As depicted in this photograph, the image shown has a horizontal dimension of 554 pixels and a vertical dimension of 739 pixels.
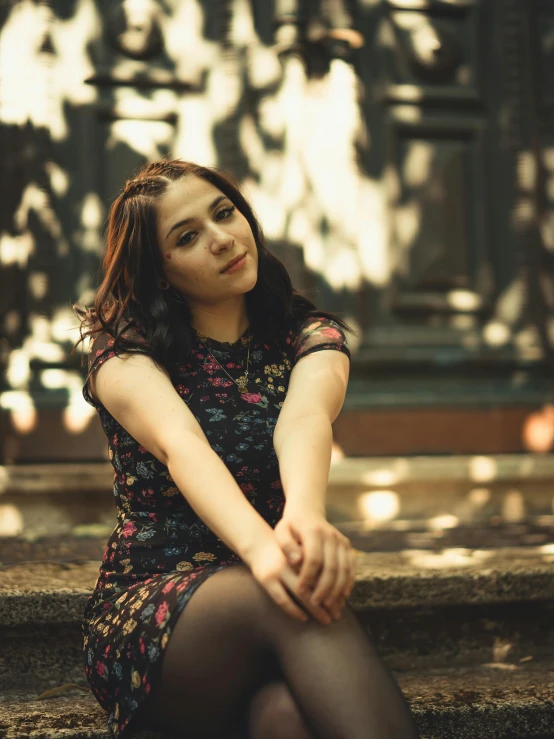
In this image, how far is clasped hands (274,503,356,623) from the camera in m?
1.54

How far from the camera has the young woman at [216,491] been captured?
1572 mm

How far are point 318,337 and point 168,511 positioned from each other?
0.59m

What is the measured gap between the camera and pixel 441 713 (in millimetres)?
1924

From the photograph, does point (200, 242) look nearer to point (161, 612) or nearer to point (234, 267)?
point (234, 267)

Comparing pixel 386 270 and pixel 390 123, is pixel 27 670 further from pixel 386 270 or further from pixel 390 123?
pixel 390 123

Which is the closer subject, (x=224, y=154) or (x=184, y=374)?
(x=184, y=374)

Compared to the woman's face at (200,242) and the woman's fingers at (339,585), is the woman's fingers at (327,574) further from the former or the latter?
the woman's face at (200,242)

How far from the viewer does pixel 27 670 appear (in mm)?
2193

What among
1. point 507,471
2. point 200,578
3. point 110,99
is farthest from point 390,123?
point 200,578

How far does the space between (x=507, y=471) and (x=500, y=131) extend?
1.88 meters

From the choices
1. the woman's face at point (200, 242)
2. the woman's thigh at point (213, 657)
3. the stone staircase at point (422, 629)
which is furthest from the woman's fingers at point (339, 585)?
the woman's face at point (200, 242)

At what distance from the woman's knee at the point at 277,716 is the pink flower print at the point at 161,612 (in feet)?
0.82

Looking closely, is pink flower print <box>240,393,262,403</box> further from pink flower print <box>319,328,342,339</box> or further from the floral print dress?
pink flower print <box>319,328,342,339</box>

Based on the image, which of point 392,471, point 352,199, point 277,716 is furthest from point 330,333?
point 352,199
